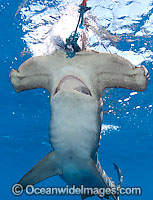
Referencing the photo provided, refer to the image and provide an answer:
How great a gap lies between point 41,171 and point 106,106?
35.0 ft

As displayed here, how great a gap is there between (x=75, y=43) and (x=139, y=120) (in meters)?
17.3

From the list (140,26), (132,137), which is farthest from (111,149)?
(140,26)

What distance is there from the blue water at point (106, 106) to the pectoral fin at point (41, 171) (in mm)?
5656

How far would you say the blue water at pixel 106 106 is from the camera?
28.1 feet

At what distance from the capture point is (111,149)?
3153 centimetres

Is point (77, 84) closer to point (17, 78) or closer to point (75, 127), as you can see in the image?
point (75, 127)

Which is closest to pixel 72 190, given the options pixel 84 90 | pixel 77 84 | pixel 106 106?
pixel 84 90

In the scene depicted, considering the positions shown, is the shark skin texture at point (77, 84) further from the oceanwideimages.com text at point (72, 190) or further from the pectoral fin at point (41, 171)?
the oceanwideimages.com text at point (72, 190)

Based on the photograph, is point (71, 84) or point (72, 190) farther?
point (72, 190)

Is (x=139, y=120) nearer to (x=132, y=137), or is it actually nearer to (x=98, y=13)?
(x=132, y=137)

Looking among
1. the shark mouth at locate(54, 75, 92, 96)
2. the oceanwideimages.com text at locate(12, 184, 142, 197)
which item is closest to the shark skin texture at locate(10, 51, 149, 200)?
the shark mouth at locate(54, 75, 92, 96)

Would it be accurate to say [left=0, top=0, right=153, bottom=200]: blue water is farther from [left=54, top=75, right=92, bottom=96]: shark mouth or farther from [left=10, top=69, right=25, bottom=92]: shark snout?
[left=54, top=75, right=92, bottom=96]: shark mouth

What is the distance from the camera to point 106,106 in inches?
591

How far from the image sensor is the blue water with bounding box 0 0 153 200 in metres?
8.56
